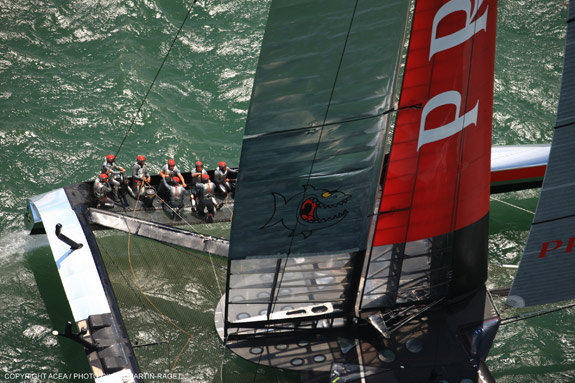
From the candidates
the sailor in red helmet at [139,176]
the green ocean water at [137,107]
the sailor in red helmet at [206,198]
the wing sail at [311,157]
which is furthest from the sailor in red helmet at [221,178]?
the wing sail at [311,157]

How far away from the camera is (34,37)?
16.8 meters

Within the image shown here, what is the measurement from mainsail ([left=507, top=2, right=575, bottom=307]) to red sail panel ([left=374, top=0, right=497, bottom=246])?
1.04 metres

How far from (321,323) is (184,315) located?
7.20 feet

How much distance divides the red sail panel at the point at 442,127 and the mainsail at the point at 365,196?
0.01 metres

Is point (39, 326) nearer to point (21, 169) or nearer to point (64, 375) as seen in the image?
point (64, 375)

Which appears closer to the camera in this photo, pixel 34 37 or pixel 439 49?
pixel 439 49

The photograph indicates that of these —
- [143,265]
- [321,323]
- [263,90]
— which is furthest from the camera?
[143,265]

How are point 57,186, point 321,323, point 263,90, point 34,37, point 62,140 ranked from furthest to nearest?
1. point 34,37
2. point 62,140
3. point 57,186
4. point 321,323
5. point 263,90

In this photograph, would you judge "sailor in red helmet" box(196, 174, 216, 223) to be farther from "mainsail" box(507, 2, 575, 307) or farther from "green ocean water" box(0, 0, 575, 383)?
"mainsail" box(507, 2, 575, 307)

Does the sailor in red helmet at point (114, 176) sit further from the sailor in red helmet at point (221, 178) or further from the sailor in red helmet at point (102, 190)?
the sailor in red helmet at point (221, 178)

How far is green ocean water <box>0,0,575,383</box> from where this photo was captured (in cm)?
1060

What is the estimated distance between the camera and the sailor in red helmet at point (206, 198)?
1168 centimetres

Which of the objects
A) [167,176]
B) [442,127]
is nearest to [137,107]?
[167,176]

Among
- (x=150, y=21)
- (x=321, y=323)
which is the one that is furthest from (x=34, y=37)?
(x=321, y=323)
